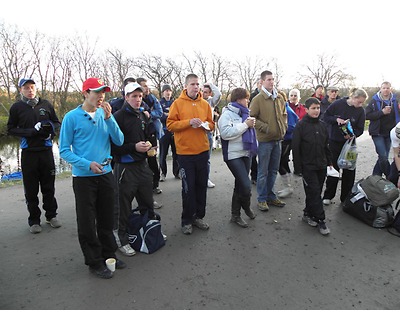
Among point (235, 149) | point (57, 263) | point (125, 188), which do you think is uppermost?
point (235, 149)

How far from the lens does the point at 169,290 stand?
2.88 m

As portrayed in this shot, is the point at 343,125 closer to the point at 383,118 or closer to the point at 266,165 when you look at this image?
the point at 266,165

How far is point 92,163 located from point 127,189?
780 millimetres

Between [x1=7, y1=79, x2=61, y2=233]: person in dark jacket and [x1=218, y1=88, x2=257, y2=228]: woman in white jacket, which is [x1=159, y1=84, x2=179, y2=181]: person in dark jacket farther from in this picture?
[x1=7, y1=79, x2=61, y2=233]: person in dark jacket

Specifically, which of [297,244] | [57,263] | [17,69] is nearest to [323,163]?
[297,244]

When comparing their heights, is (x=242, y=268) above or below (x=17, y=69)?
below

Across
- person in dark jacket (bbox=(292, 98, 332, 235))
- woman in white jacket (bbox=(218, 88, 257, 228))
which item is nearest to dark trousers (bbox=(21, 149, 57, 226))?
woman in white jacket (bbox=(218, 88, 257, 228))

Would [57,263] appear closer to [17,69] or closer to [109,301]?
[109,301]

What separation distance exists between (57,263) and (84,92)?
2.05m

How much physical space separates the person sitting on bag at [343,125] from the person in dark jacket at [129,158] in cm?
331

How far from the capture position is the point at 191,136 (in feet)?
13.1

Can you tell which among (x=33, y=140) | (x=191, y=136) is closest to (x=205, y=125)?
(x=191, y=136)

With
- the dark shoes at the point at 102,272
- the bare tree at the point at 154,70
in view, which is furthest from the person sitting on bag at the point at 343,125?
the bare tree at the point at 154,70

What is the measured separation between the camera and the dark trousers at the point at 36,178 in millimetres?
4141
